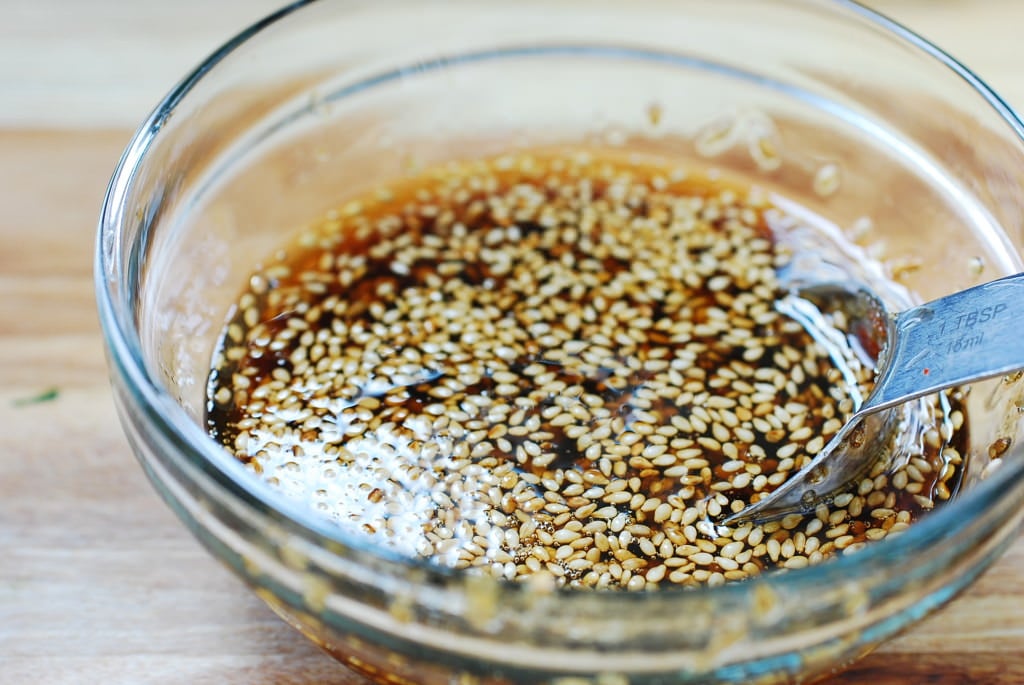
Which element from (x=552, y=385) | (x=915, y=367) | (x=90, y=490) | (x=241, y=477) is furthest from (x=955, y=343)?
(x=90, y=490)

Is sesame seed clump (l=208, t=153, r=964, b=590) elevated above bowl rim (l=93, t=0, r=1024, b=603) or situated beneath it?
elevated above

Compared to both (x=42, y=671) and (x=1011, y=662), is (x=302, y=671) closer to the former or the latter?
(x=42, y=671)

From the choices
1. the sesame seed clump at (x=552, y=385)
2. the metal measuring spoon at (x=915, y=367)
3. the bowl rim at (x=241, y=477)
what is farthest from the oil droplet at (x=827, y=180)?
the bowl rim at (x=241, y=477)

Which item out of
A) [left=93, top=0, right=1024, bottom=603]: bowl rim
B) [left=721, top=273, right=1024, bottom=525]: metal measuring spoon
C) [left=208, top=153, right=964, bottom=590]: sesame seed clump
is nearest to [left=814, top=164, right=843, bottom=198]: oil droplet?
[left=208, top=153, right=964, bottom=590]: sesame seed clump

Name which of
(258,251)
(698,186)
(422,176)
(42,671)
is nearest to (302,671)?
(42,671)

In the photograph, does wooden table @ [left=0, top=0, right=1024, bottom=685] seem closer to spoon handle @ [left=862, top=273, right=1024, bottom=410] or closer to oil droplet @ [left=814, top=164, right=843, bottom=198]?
spoon handle @ [left=862, top=273, right=1024, bottom=410]

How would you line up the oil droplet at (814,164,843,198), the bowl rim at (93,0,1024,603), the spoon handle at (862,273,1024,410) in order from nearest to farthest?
the bowl rim at (93,0,1024,603) < the spoon handle at (862,273,1024,410) < the oil droplet at (814,164,843,198)
